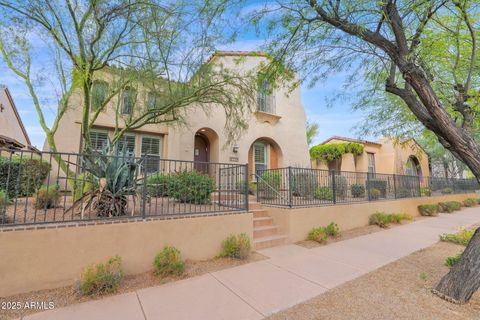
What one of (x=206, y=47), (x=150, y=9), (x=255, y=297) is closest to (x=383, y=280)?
(x=255, y=297)

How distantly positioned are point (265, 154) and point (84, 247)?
9.50 m

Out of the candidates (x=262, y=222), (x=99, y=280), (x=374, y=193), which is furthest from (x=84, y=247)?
(x=374, y=193)

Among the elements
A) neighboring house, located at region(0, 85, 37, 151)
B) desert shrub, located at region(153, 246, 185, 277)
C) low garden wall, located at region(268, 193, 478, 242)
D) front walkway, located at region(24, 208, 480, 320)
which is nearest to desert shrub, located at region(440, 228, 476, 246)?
front walkway, located at region(24, 208, 480, 320)

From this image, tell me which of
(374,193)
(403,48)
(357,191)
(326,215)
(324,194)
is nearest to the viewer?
(403,48)

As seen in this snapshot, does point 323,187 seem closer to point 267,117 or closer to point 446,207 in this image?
point 267,117

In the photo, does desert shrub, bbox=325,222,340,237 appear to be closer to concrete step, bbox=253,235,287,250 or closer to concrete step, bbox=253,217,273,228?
concrete step, bbox=253,235,287,250

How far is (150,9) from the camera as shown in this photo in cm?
464

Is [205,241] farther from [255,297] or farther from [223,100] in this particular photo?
[223,100]

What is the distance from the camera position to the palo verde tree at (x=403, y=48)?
3.41m

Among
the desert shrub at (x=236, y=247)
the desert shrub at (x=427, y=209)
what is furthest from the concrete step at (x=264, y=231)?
the desert shrub at (x=427, y=209)

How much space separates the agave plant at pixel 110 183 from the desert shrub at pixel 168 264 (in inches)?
45.2

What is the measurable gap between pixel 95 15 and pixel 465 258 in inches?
282

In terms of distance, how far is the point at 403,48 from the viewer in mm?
3789

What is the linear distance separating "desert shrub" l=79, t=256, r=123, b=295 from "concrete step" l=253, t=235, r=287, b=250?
3049mm
